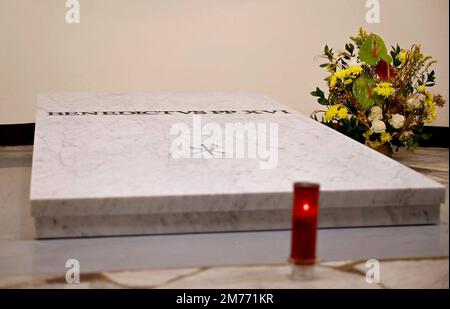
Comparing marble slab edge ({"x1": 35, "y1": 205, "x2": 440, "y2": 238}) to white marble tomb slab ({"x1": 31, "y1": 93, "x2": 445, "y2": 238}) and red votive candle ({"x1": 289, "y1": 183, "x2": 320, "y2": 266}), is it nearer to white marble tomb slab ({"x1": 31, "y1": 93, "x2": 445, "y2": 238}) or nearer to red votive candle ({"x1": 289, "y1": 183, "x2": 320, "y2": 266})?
white marble tomb slab ({"x1": 31, "y1": 93, "x2": 445, "y2": 238})

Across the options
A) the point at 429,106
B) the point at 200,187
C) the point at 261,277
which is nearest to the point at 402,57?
the point at 429,106

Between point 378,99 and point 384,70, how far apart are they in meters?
0.16

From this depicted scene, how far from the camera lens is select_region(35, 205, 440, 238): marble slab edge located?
254 centimetres

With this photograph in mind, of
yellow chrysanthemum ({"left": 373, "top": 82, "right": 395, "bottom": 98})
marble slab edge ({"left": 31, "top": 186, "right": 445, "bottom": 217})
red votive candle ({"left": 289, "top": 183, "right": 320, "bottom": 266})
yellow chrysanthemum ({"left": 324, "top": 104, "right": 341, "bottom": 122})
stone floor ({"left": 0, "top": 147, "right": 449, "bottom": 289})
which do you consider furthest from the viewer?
yellow chrysanthemum ({"left": 324, "top": 104, "right": 341, "bottom": 122})

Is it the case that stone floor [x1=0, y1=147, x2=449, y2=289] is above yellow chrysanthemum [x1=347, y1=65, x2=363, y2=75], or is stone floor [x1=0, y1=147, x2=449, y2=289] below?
below

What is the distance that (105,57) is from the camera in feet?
17.4

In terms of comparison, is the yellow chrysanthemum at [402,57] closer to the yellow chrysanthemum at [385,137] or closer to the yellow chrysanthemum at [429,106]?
the yellow chrysanthemum at [429,106]

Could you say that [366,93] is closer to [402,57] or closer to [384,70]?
[384,70]

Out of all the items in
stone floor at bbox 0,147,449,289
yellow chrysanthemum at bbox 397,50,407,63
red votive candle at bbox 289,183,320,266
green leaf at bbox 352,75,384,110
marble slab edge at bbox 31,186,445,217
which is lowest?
stone floor at bbox 0,147,449,289

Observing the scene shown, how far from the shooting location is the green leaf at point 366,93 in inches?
157

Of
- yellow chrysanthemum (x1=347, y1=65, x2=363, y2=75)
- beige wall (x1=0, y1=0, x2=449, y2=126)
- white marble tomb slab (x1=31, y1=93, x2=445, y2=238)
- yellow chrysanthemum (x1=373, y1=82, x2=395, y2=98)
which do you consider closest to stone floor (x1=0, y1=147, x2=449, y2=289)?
white marble tomb slab (x1=31, y1=93, x2=445, y2=238)

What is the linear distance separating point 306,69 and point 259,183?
9.60 ft

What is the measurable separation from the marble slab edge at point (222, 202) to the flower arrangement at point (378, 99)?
1.36 m

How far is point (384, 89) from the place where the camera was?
3928 millimetres
